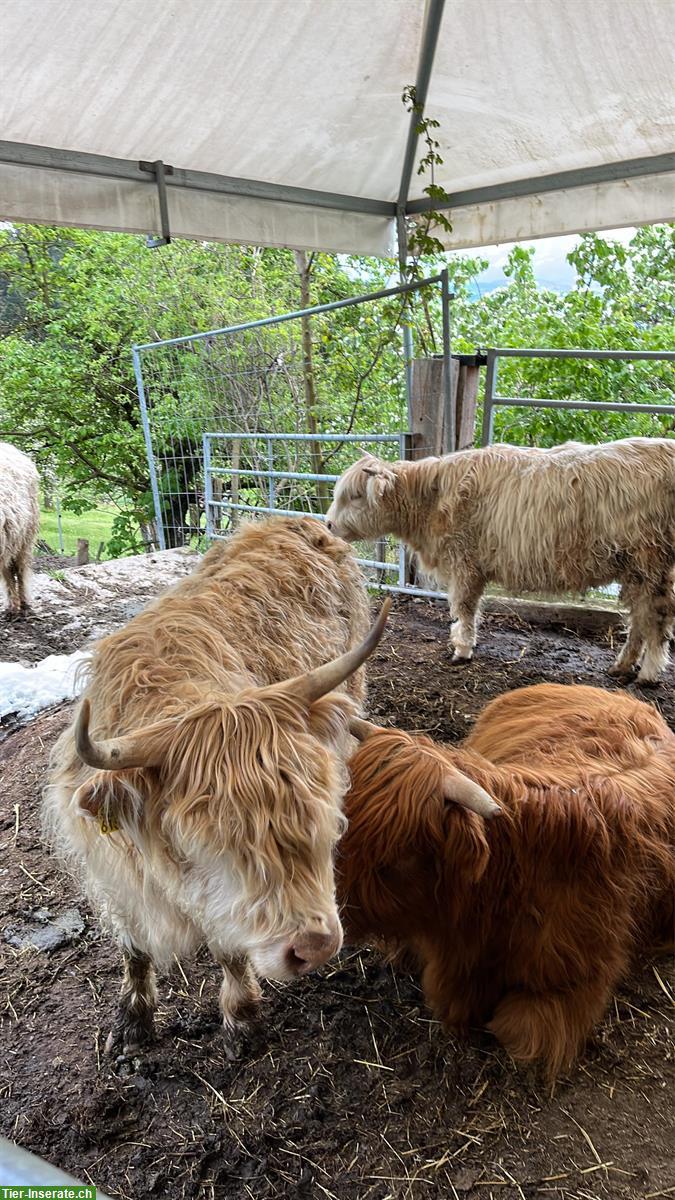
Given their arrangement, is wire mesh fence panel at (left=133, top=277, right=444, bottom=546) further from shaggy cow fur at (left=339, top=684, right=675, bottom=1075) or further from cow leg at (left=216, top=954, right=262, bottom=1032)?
cow leg at (left=216, top=954, right=262, bottom=1032)

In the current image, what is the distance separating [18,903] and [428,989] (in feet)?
5.25

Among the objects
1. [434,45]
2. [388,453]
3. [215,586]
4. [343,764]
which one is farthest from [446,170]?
[343,764]

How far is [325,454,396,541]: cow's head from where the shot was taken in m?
5.24

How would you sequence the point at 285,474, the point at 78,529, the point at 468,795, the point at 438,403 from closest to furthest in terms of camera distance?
the point at 468,795 → the point at 438,403 → the point at 285,474 → the point at 78,529

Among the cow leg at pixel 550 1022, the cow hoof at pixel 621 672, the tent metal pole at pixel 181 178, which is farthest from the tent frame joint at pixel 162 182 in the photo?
the cow leg at pixel 550 1022

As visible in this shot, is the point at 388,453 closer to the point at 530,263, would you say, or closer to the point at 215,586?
the point at 215,586

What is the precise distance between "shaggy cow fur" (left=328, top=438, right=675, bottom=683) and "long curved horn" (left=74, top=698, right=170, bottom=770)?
3564 mm

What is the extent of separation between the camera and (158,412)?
907 cm

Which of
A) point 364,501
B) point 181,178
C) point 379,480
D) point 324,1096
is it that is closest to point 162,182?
point 181,178

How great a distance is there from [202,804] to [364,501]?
160 inches

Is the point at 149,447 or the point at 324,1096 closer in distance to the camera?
the point at 324,1096

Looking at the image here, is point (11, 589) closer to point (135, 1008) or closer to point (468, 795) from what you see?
point (135, 1008)

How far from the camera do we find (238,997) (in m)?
2.12

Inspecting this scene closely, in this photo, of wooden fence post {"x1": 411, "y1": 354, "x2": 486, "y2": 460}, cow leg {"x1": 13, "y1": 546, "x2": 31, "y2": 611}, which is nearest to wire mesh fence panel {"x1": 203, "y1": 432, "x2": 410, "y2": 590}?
wooden fence post {"x1": 411, "y1": 354, "x2": 486, "y2": 460}
